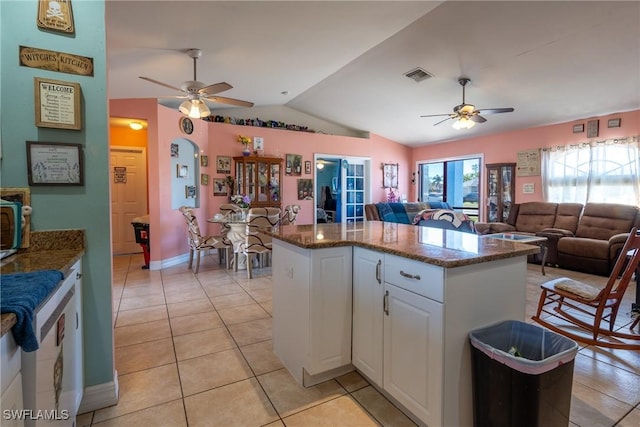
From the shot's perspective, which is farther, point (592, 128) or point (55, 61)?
point (592, 128)

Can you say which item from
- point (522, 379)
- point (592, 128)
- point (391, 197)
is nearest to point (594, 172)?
point (592, 128)

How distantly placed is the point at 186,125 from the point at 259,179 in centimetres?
164

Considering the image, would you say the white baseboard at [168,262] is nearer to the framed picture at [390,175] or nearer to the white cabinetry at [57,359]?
the white cabinetry at [57,359]

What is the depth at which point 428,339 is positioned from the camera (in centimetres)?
144

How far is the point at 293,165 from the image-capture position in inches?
266

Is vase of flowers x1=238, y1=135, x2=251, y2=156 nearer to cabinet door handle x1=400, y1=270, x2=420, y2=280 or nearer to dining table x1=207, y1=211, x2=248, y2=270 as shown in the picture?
dining table x1=207, y1=211, x2=248, y2=270

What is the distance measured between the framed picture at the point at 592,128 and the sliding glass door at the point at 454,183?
6.37 ft

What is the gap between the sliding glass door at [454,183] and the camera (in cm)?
709

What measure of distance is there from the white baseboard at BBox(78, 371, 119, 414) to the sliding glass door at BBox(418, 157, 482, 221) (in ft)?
23.2

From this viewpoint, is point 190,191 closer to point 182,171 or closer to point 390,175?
point 182,171

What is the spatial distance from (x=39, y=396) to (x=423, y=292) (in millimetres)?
1445

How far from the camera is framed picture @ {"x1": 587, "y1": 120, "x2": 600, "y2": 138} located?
512 cm

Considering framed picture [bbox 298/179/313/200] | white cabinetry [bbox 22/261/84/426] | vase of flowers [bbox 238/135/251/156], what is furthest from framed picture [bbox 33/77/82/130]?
framed picture [bbox 298/179/313/200]

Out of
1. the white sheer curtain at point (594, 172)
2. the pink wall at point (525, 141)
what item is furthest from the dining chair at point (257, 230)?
the white sheer curtain at point (594, 172)
